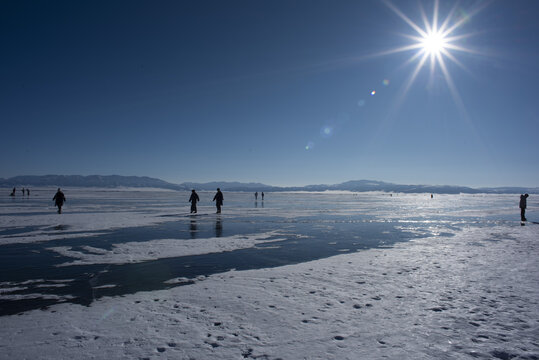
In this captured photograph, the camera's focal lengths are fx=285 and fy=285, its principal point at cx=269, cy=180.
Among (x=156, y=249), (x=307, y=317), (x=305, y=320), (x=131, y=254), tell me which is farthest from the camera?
(x=156, y=249)

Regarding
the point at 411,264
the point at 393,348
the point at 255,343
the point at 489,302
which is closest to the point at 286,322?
the point at 255,343

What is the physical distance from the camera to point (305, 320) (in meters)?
4.31

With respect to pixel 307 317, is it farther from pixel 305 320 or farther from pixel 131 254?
pixel 131 254

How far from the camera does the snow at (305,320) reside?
11.5 feet

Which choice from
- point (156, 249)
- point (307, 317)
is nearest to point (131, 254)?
point (156, 249)

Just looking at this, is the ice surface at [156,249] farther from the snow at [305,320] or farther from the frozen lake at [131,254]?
the snow at [305,320]

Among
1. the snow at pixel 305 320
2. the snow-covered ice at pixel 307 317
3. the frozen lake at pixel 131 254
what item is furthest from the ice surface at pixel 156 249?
the snow at pixel 305 320

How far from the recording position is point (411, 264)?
305 inches

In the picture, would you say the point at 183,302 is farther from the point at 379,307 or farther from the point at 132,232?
the point at 132,232

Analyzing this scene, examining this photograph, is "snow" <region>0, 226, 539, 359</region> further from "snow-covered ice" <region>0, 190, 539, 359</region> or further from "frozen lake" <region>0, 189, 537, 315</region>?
"frozen lake" <region>0, 189, 537, 315</region>

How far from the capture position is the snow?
11.5ft

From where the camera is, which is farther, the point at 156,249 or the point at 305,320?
the point at 156,249

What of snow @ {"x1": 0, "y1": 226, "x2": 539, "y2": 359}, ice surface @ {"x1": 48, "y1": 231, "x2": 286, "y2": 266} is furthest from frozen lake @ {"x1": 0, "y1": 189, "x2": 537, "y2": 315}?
snow @ {"x1": 0, "y1": 226, "x2": 539, "y2": 359}

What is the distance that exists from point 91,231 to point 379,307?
13.1 meters
